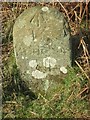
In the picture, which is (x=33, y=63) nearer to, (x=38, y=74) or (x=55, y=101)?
(x=38, y=74)

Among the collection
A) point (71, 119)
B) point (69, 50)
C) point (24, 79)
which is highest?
point (69, 50)

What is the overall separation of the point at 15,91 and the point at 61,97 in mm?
482

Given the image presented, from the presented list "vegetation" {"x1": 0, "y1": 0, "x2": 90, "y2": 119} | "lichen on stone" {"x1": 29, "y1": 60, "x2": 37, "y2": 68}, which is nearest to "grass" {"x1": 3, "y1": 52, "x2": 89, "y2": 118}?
"vegetation" {"x1": 0, "y1": 0, "x2": 90, "y2": 119}

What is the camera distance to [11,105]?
138 inches

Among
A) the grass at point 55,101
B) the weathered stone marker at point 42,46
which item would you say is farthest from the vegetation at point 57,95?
the weathered stone marker at point 42,46

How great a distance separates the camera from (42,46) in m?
3.56

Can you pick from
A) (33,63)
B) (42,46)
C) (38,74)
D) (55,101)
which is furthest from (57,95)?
(42,46)

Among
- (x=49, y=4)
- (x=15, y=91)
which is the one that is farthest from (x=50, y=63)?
(x=49, y=4)

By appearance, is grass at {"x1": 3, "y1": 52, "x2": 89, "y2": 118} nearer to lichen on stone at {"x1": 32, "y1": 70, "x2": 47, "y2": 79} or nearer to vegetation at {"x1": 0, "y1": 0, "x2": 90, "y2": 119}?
vegetation at {"x1": 0, "y1": 0, "x2": 90, "y2": 119}

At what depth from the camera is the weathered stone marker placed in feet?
11.5

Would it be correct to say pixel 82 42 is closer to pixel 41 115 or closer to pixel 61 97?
pixel 61 97

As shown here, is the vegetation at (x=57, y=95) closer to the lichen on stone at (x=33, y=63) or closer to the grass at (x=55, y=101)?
the grass at (x=55, y=101)

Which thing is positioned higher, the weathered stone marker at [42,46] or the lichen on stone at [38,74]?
the weathered stone marker at [42,46]

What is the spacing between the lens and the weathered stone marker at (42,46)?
352cm
